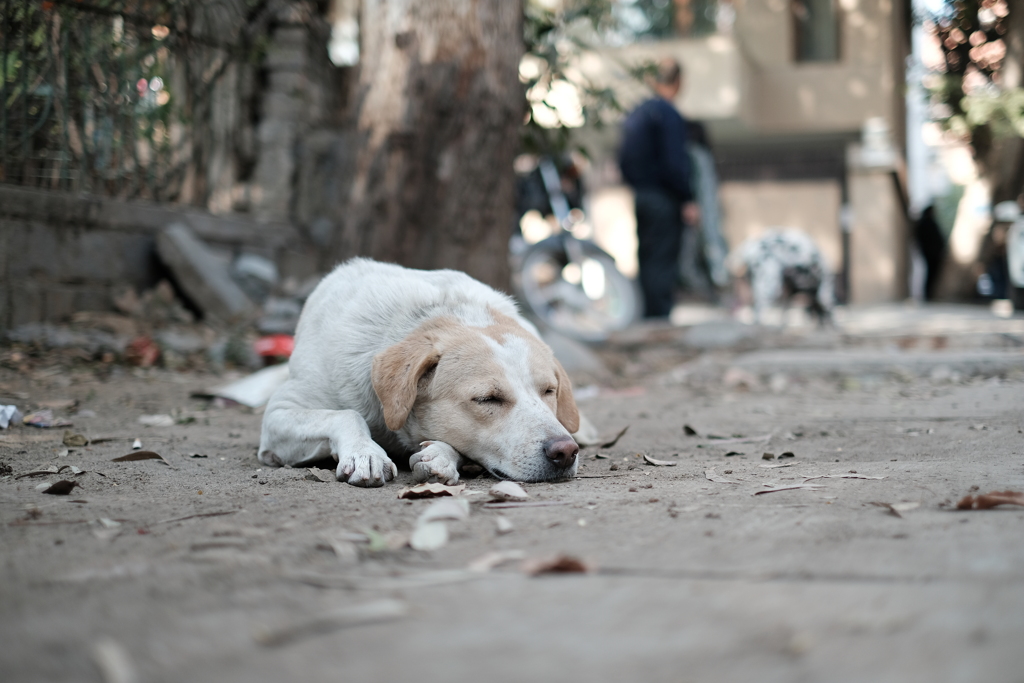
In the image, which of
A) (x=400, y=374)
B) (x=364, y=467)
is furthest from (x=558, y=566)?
(x=400, y=374)

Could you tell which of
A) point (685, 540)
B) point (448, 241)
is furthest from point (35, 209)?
point (685, 540)

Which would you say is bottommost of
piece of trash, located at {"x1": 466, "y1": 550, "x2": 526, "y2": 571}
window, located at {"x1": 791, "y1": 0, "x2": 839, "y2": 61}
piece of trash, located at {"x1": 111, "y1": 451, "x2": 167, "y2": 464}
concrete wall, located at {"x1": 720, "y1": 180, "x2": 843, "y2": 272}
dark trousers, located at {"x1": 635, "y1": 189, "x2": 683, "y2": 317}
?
piece of trash, located at {"x1": 111, "y1": 451, "x2": 167, "y2": 464}

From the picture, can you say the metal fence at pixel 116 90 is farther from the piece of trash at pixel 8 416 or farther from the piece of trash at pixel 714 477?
the piece of trash at pixel 714 477

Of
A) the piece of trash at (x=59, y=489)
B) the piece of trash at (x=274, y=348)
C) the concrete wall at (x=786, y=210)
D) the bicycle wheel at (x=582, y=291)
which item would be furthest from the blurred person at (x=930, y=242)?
the piece of trash at (x=59, y=489)

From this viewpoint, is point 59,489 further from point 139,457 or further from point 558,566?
point 558,566

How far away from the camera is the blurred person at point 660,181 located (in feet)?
28.5

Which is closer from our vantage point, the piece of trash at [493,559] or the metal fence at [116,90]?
the piece of trash at [493,559]

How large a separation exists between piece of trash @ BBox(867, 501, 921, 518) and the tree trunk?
4.12 meters

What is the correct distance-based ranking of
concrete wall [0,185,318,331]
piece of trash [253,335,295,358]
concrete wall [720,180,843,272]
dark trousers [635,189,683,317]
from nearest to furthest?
concrete wall [0,185,318,331] → piece of trash [253,335,295,358] → dark trousers [635,189,683,317] → concrete wall [720,180,843,272]

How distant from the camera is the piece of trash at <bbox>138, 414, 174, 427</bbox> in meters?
4.07

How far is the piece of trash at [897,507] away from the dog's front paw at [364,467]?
1.43 meters

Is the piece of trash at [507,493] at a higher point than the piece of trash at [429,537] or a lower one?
lower

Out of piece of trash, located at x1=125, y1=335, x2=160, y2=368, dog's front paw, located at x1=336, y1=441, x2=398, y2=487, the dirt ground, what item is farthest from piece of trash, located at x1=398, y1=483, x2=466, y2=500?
piece of trash, located at x1=125, y1=335, x2=160, y2=368

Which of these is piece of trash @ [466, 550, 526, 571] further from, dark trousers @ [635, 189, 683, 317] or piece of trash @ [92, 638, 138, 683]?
dark trousers @ [635, 189, 683, 317]
